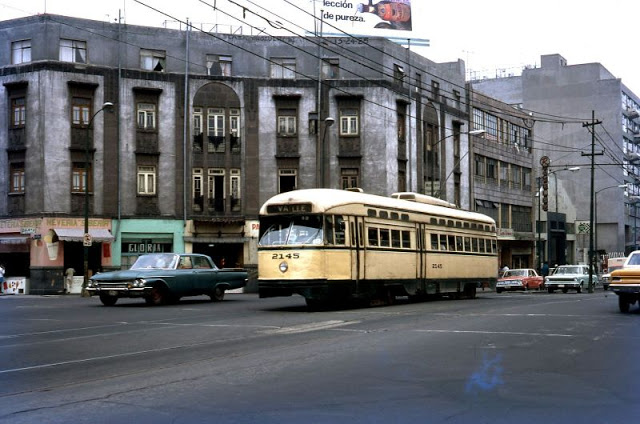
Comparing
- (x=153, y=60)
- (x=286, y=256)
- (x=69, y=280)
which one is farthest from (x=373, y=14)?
(x=286, y=256)

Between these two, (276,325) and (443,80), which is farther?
(443,80)

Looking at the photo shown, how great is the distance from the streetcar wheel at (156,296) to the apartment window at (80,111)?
19.6 meters

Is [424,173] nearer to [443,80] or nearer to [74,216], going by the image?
[443,80]

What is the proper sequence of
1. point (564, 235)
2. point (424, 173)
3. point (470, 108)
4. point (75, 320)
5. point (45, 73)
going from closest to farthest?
point (75, 320) < point (45, 73) < point (424, 173) < point (470, 108) < point (564, 235)

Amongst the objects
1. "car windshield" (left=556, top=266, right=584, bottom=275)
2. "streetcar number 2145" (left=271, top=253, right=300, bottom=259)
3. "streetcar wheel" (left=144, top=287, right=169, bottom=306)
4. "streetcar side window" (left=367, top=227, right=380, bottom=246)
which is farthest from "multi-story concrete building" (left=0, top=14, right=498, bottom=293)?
"streetcar number 2145" (left=271, top=253, right=300, bottom=259)

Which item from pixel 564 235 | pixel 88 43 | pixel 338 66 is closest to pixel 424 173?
pixel 338 66

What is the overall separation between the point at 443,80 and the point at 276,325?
39.6 m

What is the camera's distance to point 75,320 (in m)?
18.0

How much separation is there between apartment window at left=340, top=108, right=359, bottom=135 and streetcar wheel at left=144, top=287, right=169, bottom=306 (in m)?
23.6

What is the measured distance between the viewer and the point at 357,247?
21109mm

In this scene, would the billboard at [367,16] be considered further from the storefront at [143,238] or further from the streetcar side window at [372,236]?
the streetcar side window at [372,236]

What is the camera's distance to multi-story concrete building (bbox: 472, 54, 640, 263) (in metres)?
80.9

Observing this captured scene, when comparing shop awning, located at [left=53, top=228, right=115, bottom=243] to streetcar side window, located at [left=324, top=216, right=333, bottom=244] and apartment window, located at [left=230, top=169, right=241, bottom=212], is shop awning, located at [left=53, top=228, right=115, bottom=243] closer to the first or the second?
apartment window, located at [left=230, top=169, right=241, bottom=212]

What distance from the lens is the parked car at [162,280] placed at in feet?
74.2
